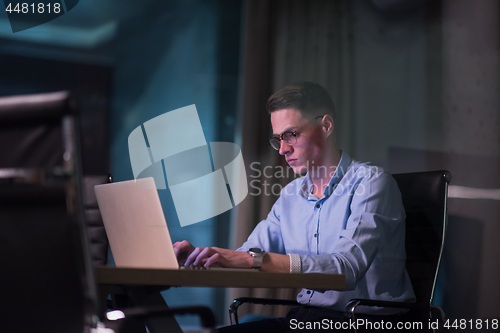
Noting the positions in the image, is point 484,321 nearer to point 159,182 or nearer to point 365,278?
point 365,278

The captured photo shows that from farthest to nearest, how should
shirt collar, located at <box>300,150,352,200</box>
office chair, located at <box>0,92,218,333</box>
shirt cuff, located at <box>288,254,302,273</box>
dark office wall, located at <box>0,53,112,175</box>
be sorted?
1. dark office wall, located at <box>0,53,112,175</box>
2. shirt collar, located at <box>300,150,352,200</box>
3. shirt cuff, located at <box>288,254,302,273</box>
4. office chair, located at <box>0,92,218,333</box>

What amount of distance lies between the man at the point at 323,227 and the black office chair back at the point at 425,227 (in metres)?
0.05

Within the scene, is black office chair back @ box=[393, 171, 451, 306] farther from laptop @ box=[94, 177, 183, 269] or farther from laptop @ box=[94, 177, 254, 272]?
laptop @ box=[94, 177, 183, 269]

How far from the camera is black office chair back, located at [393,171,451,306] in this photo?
1513 millimetres

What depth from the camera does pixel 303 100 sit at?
184cm

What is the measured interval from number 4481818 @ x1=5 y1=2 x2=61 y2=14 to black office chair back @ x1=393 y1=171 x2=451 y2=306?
8.21 feet

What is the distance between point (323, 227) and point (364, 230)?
0.98 feet

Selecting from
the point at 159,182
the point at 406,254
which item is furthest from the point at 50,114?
the point at 159,182

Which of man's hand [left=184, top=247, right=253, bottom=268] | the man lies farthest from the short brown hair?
man's hand [left=184, top=247, right=253, bottom=268]

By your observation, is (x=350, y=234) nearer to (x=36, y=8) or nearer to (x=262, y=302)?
(x=262, y=302)

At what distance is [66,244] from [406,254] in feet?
4.08

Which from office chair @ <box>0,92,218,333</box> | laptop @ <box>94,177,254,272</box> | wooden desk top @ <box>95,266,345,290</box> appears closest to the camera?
office chair @ <box>0,92,218,333</box>
